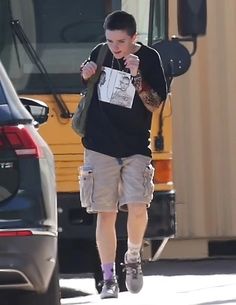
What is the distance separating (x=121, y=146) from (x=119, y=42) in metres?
0.63

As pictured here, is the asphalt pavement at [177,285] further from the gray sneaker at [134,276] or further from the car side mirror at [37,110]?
the car side mirror at [37,110]

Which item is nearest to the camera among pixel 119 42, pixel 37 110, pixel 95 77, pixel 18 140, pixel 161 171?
pixel 18 140

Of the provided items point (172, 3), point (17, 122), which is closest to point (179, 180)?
point (172, 3)

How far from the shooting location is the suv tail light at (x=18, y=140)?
18.6ft

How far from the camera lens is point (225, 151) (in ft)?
39.7

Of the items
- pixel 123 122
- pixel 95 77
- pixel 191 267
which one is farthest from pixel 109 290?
pixel 191 267

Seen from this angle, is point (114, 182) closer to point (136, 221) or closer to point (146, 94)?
point (136, 221)

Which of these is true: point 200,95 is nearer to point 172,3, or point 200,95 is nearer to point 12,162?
point 172,3

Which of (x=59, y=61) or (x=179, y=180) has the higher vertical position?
(x=59, y=61)

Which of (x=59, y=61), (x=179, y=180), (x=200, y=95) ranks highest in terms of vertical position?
(x=59, y=61)

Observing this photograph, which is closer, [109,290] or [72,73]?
[109,290]

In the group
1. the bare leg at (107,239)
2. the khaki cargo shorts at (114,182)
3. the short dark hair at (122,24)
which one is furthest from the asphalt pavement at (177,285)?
the short dark hair at (122,24)

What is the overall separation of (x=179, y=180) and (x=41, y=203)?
6509 mm

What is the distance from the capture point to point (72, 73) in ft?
28.9
